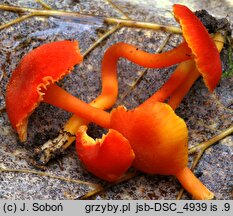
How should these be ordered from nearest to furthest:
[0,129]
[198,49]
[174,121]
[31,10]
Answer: [174,121], [198,49], [0,129], [31,10]

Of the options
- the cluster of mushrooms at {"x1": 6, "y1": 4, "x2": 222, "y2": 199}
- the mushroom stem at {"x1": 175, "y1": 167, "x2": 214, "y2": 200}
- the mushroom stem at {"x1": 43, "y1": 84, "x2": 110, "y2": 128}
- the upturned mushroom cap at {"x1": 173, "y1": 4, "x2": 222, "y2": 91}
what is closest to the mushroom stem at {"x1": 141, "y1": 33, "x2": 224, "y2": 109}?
the cluster of mushrooms at {"x1": 6, "y1": 4, "x2": 222, "y2": 199}

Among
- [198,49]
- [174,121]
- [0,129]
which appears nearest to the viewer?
[174,121]

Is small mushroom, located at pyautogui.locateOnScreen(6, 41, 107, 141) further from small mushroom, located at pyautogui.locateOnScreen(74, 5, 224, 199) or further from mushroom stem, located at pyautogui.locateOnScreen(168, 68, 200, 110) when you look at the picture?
mushroom stem, located at pyautogui.locateOnScreen(168, 68, 200, 110)

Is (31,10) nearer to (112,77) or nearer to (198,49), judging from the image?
(112,77)

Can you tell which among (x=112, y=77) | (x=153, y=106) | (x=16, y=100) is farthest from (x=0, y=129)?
(x=153, y=106)

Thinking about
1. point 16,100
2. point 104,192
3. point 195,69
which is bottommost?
point 104,192

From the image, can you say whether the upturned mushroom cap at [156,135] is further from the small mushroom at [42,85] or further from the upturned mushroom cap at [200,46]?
the upturned mushroom cap at [200,46]

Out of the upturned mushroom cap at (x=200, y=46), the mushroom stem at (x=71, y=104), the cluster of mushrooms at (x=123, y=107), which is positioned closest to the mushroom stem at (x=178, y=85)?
the cluster of mushrooms at (x=123, y=107)

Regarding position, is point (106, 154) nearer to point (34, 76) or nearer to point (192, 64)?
point (34, 76)
